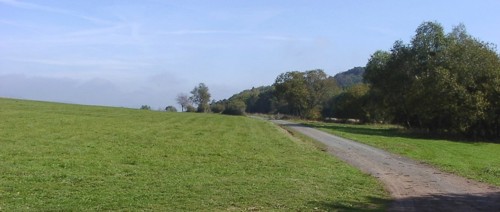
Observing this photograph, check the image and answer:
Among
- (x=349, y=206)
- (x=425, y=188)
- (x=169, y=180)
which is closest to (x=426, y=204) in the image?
(x=349, y=206)

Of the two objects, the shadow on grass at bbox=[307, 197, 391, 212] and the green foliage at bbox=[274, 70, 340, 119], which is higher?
the green foliage at bbox=[274, 70, 340, 119]

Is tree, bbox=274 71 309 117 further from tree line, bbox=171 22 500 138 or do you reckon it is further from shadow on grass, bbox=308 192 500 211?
shadow on grass, bbox=308 192 500 211

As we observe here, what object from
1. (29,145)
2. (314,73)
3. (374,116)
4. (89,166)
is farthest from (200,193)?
(314,73)

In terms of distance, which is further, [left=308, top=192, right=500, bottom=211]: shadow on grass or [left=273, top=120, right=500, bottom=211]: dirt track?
[left=273, top=120, right=500, bottom=211]: dirt track

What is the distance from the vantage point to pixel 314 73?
489ft

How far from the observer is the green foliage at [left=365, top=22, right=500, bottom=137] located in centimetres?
5306

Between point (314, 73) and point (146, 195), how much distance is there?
138m

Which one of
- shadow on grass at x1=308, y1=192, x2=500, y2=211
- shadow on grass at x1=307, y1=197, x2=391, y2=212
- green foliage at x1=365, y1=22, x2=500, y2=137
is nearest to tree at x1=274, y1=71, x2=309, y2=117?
green foliage at x1=365, y1=22, x2=500, y2=137

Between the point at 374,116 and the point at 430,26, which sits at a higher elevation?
the point at 430,26

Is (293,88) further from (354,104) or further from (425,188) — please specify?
(425,188)

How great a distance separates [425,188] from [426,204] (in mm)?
3519

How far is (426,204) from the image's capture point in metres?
13.3

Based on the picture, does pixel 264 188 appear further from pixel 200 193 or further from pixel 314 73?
pixel 314 73

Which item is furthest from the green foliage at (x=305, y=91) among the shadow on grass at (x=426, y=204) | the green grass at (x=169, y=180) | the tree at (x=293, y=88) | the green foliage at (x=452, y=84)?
the shadow on grass at (x=426, y=204)
